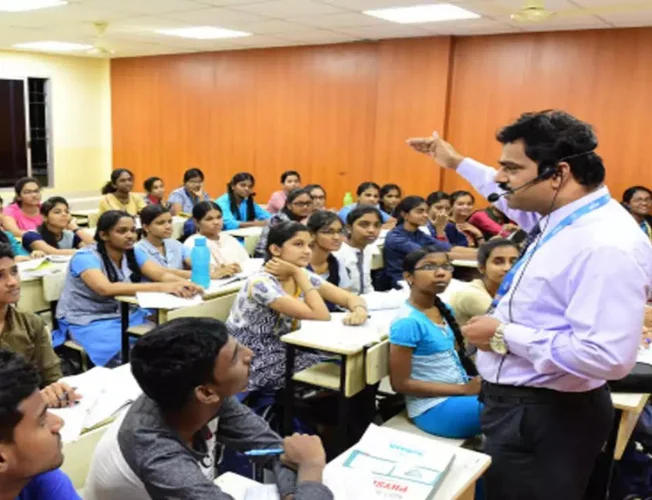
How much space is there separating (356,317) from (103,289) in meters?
1.36

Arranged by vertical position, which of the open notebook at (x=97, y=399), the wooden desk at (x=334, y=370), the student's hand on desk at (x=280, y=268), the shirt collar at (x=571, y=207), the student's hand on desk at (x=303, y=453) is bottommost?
the wooden desk at (x=334, y=370)

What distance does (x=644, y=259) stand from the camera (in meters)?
1.49

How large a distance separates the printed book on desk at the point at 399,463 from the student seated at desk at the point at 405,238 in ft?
9.75

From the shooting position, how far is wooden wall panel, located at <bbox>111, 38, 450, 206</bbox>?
710 cm

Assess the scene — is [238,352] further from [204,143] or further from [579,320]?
[204,143]

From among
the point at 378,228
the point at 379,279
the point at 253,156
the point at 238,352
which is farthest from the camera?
the point at 253,156

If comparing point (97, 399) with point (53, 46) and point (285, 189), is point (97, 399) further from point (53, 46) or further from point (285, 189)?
point (53, 46)

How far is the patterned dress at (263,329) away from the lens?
9.50ft

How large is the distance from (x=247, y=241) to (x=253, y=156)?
325 centimetres

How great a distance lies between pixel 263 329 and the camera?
296 centimetres

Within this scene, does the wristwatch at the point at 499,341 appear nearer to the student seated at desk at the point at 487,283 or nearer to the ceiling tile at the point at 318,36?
the student seated at desk at the point at 487,283

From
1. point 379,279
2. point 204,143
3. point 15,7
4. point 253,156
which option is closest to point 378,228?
point 379,279

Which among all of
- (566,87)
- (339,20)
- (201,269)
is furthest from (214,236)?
(566,87)

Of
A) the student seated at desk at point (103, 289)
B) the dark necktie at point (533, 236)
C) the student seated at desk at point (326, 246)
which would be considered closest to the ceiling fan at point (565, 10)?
the student seated at desk at point (326, 246)
